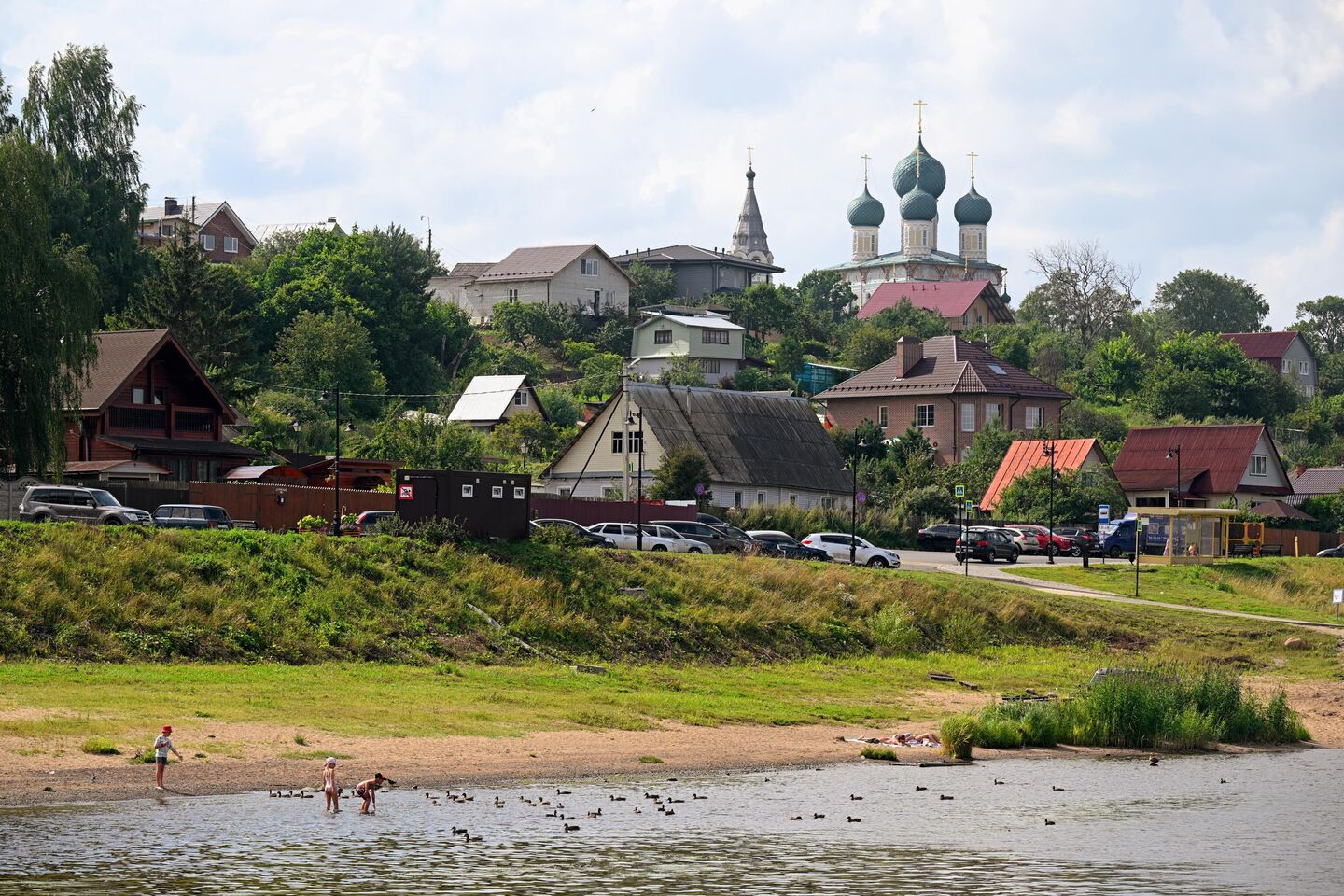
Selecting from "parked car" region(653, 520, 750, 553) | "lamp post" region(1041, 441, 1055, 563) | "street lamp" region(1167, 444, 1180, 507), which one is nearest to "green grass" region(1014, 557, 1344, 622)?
"lamp post" region(1041, 441, 1055, 563)

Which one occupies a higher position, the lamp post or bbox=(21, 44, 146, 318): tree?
bbox=(21, 44, 146, 318): tree

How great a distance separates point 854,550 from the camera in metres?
69.0

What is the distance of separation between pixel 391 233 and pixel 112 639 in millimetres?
90664

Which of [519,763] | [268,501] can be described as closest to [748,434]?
[268,501]

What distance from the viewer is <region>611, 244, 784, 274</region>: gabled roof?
17538 cm

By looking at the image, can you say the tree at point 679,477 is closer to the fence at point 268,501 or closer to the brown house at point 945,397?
the fence at point 268,501

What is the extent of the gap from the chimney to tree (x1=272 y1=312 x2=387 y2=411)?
118 feet

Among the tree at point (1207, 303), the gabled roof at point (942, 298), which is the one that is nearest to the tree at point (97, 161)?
the gabled roof at point (942, 298)

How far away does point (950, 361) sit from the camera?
4665 inches

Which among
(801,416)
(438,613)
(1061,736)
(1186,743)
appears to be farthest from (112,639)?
(801,416)

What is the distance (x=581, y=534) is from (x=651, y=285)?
106 metres

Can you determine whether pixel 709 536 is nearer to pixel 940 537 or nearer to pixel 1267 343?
pixel 940 537

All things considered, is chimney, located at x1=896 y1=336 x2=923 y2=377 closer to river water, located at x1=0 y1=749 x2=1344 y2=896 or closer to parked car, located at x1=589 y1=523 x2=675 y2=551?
parked car, located at x1=589 y1=523 x2=675 y2=551

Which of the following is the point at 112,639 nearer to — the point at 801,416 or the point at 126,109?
the point at 801,416
